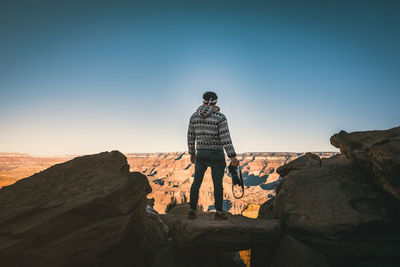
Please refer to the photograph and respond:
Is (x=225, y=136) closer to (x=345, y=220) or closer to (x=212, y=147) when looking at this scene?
(x=212, y=147)

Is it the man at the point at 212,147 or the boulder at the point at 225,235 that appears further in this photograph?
the man at the point at 212,147

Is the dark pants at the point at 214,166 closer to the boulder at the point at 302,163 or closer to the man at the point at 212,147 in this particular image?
the man at the point at 212,147

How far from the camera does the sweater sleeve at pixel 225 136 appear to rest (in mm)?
4387

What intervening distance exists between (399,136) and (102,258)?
5739 mm

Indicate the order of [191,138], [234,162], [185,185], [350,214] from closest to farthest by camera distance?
[350,214], [234,162], [191,138], [185,185]

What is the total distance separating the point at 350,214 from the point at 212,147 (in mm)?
2677

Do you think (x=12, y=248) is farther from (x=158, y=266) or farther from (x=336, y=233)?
(x=336, y=233)

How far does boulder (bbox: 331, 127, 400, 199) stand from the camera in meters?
3.41

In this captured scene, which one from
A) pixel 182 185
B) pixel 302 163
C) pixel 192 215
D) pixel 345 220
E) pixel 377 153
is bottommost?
pixel 182 185

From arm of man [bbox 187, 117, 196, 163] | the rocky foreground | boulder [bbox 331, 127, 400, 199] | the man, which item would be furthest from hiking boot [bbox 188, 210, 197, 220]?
boulder [bbox 331, 127, 400, 199]

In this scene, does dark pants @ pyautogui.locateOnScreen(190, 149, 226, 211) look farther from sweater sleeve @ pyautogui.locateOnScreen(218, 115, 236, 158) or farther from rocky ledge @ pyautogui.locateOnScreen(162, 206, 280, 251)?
rocky ledge @ pyautogui.locateOnScreen(162, 206, 280, 251)

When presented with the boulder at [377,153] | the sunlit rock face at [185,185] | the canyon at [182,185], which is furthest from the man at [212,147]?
the sunlit rock face at [185,185]

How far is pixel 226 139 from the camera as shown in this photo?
4.46 meters

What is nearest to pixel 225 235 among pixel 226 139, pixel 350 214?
pixel 226 139
